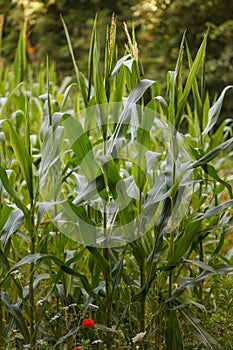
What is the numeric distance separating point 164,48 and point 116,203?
4.84 m

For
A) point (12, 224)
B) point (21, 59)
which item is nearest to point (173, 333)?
point (12, 224)

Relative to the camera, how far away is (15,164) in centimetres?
264

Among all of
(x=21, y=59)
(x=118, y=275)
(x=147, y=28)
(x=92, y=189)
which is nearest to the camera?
(x=92, y=189)

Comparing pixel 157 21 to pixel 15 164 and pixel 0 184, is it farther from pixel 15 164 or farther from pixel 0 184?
pixel 0 184

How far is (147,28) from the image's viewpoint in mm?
6441

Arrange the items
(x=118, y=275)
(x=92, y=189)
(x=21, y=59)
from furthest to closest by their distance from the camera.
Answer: (x=21, y=59) < (x=118, y=275) < (x=92, y=189)

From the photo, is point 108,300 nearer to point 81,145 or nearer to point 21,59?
point 81,145

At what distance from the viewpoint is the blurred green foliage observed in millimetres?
5805

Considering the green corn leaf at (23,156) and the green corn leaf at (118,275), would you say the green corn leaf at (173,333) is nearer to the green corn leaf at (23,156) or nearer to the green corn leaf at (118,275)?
the green corn leaf at (118,275)

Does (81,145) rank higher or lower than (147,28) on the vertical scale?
higher

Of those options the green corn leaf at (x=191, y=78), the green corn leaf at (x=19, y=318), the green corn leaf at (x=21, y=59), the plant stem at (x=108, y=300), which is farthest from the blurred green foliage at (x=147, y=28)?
the green corn leaf at (x=19, y=318)

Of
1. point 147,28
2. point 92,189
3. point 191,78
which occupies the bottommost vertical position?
point 147,28

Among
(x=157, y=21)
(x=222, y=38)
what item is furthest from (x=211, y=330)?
(x=157, y=21)

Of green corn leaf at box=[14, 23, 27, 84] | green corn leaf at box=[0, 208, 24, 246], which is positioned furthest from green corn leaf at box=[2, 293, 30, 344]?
green corn leaf at box=[14, 23, 27, 84]
